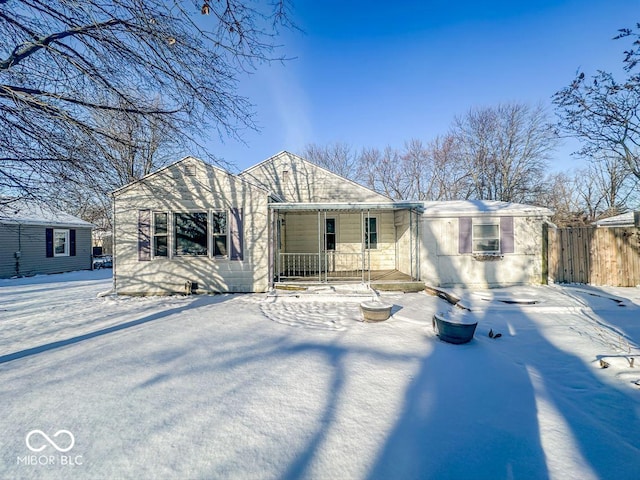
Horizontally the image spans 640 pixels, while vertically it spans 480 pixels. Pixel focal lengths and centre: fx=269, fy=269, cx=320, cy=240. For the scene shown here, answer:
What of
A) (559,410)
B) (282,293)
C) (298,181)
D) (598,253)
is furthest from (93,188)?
(598,253)

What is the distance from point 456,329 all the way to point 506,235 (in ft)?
21.8

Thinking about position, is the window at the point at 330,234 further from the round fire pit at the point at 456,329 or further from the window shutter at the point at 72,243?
the window shutter at the point at 72,243

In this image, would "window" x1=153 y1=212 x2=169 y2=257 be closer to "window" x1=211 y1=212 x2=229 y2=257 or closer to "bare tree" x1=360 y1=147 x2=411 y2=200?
"window" x1=211 y1=212 x2=229 y2=257

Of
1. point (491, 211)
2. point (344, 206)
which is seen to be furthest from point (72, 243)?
point (491, 211)

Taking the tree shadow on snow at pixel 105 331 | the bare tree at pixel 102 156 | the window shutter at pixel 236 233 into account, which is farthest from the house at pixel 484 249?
the bare tree at pixel 102 156

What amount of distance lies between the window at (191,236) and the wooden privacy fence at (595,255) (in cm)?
1197

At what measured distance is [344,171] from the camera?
96.6ft

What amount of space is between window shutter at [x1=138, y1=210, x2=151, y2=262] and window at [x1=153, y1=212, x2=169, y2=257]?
17 centimetres

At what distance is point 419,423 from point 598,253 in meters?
11.1

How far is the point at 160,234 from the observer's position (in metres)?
8.66

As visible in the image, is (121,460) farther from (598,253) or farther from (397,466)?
(598,253)

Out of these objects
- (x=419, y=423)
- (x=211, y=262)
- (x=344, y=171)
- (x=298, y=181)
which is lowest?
(x=419, y=423)

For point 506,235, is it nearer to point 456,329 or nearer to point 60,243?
point 456,329

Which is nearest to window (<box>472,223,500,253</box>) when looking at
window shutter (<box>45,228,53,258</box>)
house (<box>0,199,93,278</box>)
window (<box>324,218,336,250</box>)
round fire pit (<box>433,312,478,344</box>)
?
window (<box>324,218,336,250</box>)
